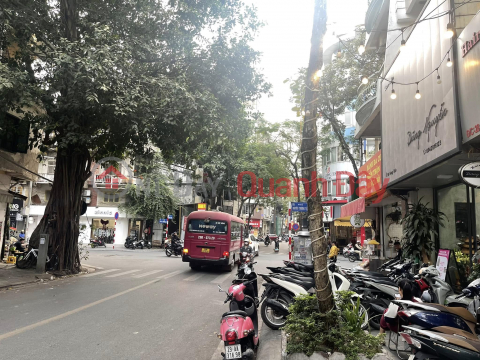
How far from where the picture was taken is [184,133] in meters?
13.0

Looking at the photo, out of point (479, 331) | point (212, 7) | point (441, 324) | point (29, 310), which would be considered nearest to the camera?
point (441, 324)

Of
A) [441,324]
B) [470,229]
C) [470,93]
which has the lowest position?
[441,324]

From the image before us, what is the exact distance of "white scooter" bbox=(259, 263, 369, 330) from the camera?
681 cm

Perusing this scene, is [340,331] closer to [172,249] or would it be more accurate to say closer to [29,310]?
[29,310]

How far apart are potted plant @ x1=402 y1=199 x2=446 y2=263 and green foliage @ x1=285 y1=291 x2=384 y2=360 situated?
5440 mm

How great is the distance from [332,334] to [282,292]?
109 inches

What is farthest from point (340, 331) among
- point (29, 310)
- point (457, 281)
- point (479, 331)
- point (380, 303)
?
point (29, 310)

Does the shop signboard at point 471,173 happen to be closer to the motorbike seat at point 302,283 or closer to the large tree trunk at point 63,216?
the motorbike seat at point 302,283

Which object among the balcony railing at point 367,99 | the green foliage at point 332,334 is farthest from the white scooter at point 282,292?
the balcony railing at point 367,99

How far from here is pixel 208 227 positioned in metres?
16.1

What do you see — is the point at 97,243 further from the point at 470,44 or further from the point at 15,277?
the point at 470,44

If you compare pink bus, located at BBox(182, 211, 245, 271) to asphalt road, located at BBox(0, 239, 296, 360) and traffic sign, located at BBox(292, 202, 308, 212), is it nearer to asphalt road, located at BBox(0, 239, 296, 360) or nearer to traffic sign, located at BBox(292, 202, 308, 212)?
asphalt road, located at BBox(0, 239, 296, 360)

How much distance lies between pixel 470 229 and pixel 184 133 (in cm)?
902

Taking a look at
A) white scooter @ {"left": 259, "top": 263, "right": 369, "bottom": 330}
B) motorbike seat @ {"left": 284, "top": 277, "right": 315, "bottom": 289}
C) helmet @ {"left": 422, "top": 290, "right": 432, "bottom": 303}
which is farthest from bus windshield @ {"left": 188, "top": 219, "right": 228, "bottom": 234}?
helmet @ {"left": 422, "top": 290, "right": 432, "bottom": 303}
